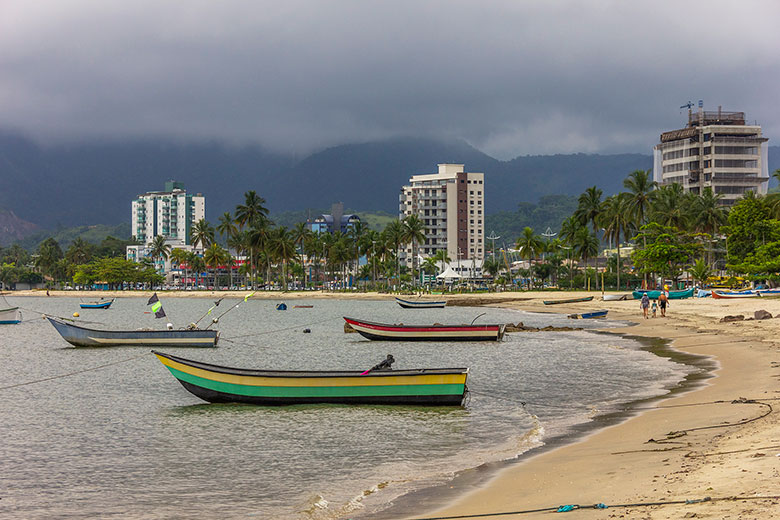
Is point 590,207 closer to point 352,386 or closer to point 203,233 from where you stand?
point 203,233

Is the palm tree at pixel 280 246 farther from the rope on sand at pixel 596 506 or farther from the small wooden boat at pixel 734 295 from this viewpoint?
the rope on sand at pixel 596 506

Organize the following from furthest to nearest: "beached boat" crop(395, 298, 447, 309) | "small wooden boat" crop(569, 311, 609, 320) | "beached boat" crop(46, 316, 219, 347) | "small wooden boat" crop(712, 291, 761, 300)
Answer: "beached boat" crop(395, 298, 447, 309), "small wooden boat" crop(712, 291, 761, 300), "small wooden boat" crop(569, 311, 609, 320), "beached boat" crop(46, 316, 219, 347)

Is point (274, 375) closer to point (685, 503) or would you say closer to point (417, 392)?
point (417, 392)

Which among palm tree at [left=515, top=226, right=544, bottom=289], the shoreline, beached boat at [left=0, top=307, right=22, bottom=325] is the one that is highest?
palm tree at [left=515, top=226, right=544, bottom=289]

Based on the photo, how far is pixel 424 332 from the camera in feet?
160

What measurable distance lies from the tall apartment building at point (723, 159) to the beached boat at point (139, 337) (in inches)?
5869

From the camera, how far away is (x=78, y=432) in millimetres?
21719

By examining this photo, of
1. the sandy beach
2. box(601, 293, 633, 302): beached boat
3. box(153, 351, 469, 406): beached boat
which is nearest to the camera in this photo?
the sandy beach

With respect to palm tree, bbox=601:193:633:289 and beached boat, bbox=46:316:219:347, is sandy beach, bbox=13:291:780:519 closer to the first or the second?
beached boat, bbox=46:316:219:347

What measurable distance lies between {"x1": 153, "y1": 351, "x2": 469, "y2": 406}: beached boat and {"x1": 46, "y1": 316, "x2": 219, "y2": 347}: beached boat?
23.0 m

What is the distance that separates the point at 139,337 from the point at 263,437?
29.7 meters

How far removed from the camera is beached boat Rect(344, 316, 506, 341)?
4794cm

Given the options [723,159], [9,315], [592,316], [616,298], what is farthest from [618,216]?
[9,315]

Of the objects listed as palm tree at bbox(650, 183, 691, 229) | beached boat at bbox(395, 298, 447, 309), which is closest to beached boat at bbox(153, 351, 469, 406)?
beached boat at bbox(395, 298, 447, 309)
